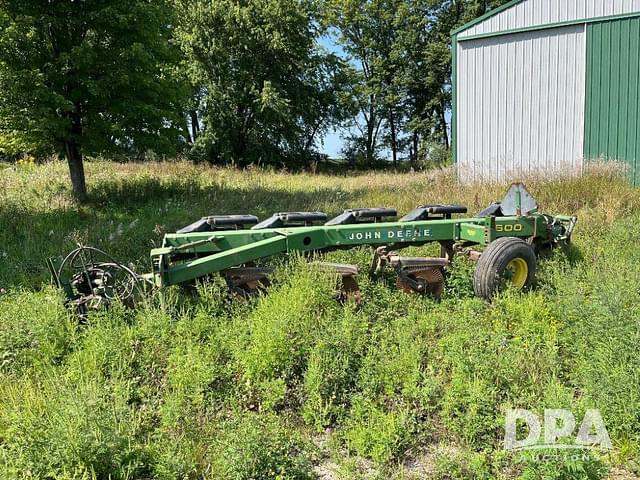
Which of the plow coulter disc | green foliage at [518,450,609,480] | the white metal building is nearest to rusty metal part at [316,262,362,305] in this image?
Answer: the plow coulter disc

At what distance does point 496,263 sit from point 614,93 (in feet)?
25.1

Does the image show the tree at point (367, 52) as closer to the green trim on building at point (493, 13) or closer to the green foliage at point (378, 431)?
the green trim on building at point (493, 13)

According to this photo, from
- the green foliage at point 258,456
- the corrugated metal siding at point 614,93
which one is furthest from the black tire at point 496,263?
the corrugated metal siding at point 614,93

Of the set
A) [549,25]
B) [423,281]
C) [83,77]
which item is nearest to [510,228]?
[423,281]

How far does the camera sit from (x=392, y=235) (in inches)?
211

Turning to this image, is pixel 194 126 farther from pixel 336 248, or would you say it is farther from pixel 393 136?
pixel 336 248

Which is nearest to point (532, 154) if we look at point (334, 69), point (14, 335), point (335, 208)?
point (335, 208)

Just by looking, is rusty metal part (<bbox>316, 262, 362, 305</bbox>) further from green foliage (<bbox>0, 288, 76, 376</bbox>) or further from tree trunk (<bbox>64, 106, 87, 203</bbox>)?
tree trunk (<bbox>64, 106, 87, 203</bbox>)

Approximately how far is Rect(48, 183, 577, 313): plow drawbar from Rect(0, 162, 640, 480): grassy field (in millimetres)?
185

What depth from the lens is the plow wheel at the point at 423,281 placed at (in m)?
5.33

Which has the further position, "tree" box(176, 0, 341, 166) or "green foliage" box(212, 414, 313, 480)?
"tree" box(176, 0, 341, 166)

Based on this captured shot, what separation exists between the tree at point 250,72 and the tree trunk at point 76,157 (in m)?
14.7

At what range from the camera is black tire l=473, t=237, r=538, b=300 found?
5090 mm

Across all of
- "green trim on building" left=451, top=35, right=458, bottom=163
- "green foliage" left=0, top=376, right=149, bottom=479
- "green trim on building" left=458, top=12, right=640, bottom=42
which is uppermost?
"green trim on building" left=458, top=12, right=640, bottom=42
